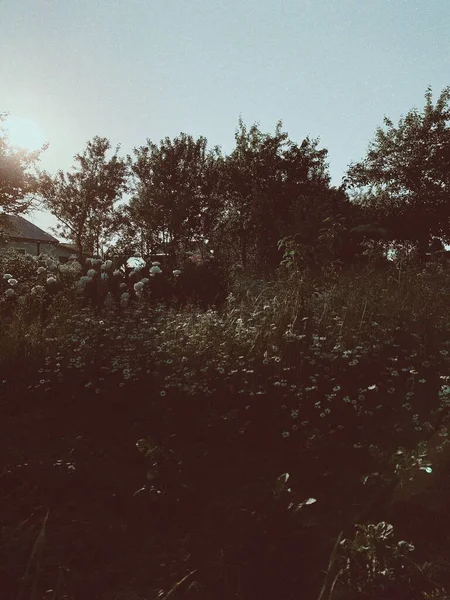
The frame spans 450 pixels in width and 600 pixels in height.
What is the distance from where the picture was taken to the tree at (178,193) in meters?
26.1

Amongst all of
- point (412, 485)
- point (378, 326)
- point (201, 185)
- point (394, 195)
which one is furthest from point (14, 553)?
point (201, 185)

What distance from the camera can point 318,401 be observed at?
358 cm

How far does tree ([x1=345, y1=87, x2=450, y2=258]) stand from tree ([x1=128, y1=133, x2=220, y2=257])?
868cm

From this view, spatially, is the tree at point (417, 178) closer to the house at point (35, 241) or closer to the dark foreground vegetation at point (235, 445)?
the dark foreground vegetation at point (235, 445)

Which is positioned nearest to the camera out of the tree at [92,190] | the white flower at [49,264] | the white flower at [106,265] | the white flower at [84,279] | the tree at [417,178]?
the white flower at [84,279]

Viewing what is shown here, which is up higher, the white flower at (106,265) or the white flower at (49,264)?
the white flower at (106,265)

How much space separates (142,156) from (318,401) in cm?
2668

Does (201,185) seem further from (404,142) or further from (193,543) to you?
(193,543)

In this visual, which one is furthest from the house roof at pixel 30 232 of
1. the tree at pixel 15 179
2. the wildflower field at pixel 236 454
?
the wildflower field at pixel 236 454

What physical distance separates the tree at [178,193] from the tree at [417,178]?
8681mm

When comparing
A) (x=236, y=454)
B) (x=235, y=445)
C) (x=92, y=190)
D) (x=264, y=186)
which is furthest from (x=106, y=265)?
(x=92, y=190)

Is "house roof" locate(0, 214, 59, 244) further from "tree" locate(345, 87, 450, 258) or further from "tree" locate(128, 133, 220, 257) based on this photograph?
"tree" locate(345, 87, 450, 258)

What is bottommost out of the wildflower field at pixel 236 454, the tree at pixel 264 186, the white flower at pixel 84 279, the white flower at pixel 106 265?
the wildflower field at pixel 236 454

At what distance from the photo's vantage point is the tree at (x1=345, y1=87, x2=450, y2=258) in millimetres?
21938
